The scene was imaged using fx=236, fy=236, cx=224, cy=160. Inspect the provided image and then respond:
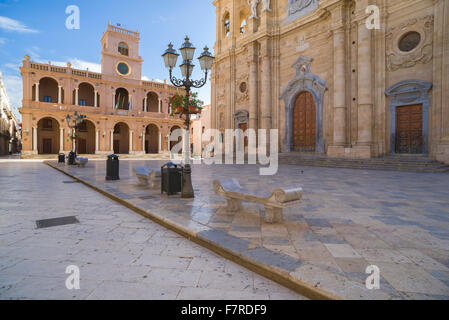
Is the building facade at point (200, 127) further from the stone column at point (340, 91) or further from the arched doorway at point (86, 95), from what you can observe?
the stone column at point (340, 91)

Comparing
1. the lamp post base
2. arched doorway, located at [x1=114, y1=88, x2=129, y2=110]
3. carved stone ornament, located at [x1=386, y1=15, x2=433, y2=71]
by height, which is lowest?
the lamp post base

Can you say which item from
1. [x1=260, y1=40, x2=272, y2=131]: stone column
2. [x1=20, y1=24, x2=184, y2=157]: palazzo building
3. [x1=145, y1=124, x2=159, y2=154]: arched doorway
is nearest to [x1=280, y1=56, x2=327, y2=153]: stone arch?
[x1=260, y1=40, x2=272, y2=131]: stone column

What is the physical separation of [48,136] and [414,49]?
4045cm

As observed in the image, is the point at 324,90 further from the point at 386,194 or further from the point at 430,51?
the point at 386,194

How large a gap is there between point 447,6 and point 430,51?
2.12 metres

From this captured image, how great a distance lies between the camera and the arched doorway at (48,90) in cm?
3247

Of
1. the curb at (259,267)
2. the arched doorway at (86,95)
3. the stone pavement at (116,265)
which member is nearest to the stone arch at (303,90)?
the curb at (259,267)

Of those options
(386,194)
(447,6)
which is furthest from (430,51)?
(386,194)

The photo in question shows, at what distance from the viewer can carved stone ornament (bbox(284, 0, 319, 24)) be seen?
18.2 m

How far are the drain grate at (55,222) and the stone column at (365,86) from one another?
15.4 meters

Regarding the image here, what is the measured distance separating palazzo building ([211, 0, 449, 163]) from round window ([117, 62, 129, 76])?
2139 centimetres

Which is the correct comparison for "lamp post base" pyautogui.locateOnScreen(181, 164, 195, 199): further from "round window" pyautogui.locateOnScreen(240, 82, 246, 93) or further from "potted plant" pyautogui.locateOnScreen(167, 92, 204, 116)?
"round window" pyautogui.locateOnScreen(240, 82, 246, 93)

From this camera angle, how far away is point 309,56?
18.5 metres

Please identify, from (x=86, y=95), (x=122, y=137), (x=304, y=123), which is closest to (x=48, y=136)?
(x=86, y=95)
